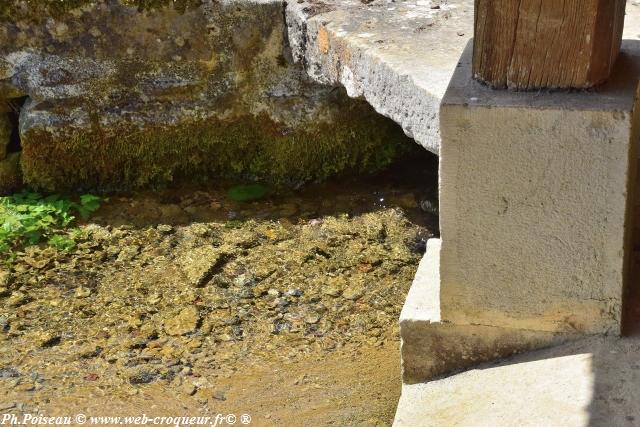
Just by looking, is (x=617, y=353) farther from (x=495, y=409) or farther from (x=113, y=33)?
(x=113, y=33)

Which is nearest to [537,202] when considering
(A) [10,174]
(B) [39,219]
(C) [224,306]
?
(C) [224,306]

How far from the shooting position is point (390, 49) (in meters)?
3.73

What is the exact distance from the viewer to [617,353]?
90.7 inches

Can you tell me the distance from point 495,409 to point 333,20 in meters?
2.30

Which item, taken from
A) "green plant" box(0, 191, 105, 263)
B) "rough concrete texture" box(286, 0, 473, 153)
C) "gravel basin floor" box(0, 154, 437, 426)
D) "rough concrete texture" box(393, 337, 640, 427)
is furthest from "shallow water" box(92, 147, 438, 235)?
"rough concrete texture" box(393, 337, 640, 427)

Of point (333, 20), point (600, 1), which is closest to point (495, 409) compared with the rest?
point (600, 1)

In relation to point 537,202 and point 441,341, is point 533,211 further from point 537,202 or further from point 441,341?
point 441,341

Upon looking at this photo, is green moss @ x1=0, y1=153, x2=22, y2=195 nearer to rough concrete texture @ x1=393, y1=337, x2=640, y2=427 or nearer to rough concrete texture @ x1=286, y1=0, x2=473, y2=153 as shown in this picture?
rough concrete texture @ x1=286, y1=0, x2=473, y2=153

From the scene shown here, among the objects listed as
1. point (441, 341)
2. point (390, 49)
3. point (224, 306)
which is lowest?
point (224, 306)

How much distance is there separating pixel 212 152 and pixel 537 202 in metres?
2.74

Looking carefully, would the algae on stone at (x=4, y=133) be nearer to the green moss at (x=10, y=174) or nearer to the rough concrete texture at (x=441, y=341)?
the green moss at (x=10, y=174)

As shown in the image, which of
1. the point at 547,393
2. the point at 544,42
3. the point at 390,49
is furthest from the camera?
the point at 390,49

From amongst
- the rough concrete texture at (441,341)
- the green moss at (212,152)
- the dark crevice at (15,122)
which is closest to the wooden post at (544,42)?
the rough concrete texture at (441,341)

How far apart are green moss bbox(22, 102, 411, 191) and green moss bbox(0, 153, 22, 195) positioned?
74 millimetres
